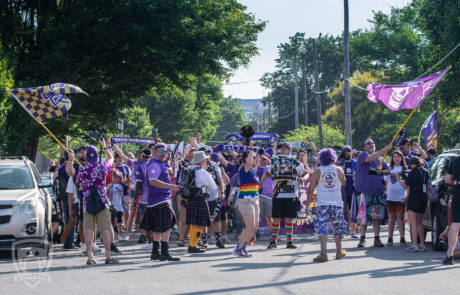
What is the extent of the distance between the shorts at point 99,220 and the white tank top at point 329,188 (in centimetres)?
358

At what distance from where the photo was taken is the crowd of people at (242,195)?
10.7 metres

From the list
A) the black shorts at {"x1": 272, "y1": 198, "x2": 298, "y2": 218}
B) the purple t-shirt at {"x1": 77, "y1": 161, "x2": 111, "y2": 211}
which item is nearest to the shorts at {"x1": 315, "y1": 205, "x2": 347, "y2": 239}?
the black shorts at {"x1": 272, "y1": 198, "x2": 298, "y2": 218}

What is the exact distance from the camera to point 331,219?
10.8 meters

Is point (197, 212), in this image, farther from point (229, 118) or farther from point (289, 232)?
point (229, 118)

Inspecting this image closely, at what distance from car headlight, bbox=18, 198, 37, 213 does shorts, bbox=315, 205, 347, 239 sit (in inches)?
198

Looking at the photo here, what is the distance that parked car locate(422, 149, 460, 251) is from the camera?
11.6 meters

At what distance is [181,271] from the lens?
31.6 feet

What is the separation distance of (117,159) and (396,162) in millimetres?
6712

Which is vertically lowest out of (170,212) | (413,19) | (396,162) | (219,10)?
(170,212)

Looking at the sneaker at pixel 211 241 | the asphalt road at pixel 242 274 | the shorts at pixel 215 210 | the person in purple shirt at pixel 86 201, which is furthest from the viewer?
the sneaker at pixel 211 241

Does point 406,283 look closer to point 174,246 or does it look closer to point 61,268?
point 61,268

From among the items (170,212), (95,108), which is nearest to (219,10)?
(95,108)

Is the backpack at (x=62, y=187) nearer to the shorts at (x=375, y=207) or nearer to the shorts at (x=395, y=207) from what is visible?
the shorts at (x=375, y=207)

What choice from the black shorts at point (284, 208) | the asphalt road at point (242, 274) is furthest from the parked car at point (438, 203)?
the black shorts at point (284, 208)
